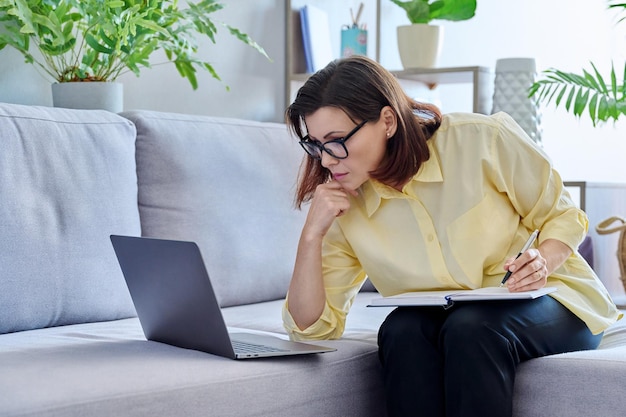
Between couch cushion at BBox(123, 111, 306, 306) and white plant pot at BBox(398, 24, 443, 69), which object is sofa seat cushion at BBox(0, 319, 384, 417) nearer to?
couch cushion at BBox(123, 111, 306, 306)

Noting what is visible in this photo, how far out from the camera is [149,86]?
9.03 feet

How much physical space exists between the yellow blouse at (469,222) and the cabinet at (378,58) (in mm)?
1352

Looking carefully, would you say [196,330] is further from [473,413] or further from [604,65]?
[604,65]

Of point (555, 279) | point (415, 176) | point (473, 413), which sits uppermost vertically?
point (415, 176)

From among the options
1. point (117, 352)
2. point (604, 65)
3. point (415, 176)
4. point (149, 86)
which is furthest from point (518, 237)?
point (604, 65)

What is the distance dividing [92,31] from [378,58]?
5.44 ft

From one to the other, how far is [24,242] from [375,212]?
71cm

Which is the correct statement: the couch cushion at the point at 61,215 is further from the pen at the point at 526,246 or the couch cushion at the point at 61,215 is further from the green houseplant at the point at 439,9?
the green houseplant at the point at 439,9

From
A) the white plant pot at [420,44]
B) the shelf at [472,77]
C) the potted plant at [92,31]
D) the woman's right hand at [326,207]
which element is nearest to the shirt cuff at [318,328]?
the woman's right hand at [326,207]

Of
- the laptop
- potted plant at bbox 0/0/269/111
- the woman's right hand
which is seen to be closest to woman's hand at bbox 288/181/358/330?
the woman's right hand

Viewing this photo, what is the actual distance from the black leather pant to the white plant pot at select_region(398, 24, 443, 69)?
1.70 metres

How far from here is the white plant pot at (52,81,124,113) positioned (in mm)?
2236

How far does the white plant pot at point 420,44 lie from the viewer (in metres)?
3.12

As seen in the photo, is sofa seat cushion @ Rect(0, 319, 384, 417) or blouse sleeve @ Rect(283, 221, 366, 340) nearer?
sofa seat cushion @ Rect(0, 319, 384, 417)
